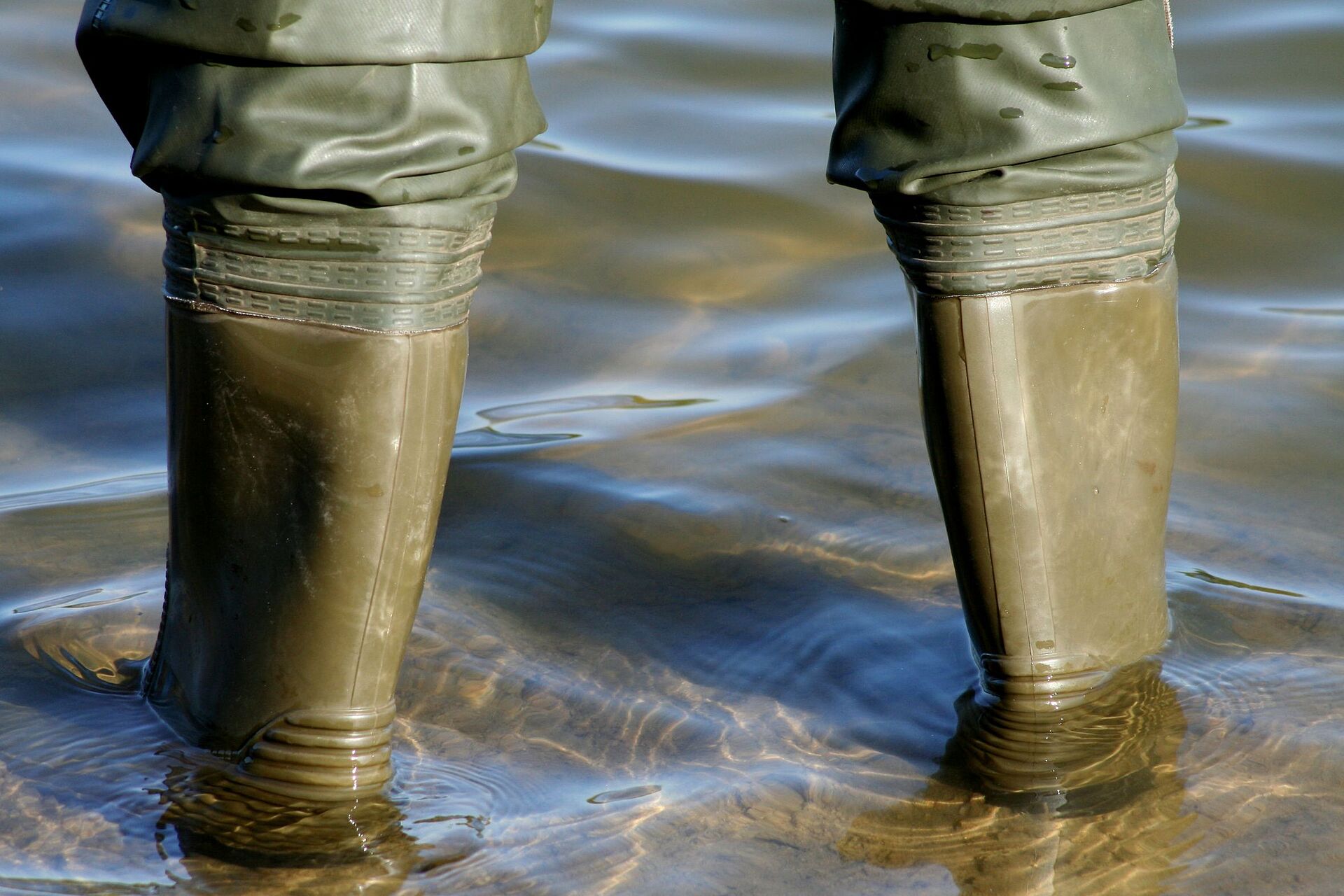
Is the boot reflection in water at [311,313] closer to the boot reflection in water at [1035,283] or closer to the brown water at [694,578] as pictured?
the brown water at [694,578]

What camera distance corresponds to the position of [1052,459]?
1.45m

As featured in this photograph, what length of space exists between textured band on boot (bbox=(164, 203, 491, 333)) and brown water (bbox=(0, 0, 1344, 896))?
474mm

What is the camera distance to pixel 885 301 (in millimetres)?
3004

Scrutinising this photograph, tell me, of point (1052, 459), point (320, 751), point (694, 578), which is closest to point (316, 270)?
point (320, 751)

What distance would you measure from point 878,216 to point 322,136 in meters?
0.57

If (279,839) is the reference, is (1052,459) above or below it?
above

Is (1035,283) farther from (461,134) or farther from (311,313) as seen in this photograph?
(311,313)

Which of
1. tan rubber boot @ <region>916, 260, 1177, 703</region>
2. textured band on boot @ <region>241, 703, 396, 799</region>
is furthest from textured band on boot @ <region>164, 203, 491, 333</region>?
tan rubber boot @ <region>916, 260, 1177, 703</region>

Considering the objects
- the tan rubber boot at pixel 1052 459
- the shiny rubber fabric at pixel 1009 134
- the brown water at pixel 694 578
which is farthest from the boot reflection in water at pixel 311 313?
the tan rubber boot at pixel 1052 459

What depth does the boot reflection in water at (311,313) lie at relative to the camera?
4.00ft

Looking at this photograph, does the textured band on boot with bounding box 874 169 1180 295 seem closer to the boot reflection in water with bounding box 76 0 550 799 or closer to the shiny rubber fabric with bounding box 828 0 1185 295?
the shiny rubber fabric with bounding box 828 0 1185 295

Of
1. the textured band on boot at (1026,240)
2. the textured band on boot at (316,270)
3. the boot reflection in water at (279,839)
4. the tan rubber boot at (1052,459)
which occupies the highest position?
the textured band on boot at (316,270)

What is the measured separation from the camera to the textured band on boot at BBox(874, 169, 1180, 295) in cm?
138

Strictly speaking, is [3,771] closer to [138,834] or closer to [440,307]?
[138,834]
